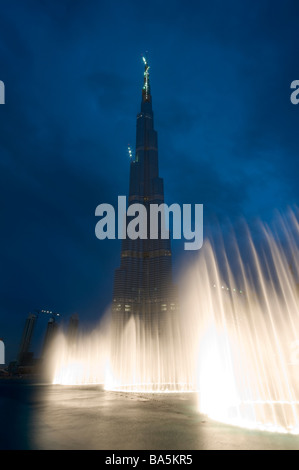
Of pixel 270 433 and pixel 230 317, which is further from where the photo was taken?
pixel 230 317

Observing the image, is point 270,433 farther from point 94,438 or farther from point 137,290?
point 137,290

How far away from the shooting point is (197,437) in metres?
9.89

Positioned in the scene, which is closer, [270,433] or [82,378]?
[270,433]

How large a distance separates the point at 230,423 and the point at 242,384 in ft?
68.6

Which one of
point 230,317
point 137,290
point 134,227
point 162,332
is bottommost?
point 230,317

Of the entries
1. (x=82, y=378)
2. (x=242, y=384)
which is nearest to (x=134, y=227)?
(x=82, y=378)

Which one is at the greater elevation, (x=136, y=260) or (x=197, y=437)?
(x=136, y=260)

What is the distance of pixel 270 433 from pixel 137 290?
542 ft

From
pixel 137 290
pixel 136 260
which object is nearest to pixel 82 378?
pixel 137 290

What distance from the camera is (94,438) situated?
966 cm

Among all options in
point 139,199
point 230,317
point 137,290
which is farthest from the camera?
point 139,199
